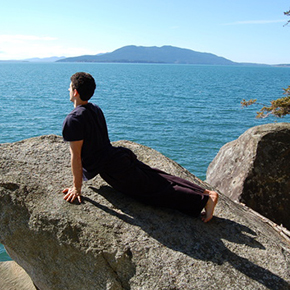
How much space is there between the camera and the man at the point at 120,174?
488 centimetres

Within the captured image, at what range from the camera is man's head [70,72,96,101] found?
15.5ft

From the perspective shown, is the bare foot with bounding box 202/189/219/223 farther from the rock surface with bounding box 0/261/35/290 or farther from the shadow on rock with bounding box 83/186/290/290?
the rock surface with bounding box 0/261/35/290

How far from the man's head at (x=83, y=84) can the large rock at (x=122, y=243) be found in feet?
5.04

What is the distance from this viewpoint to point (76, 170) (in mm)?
4855

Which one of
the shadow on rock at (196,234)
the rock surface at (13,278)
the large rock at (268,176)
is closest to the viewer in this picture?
the shadow on rock at (196,234)

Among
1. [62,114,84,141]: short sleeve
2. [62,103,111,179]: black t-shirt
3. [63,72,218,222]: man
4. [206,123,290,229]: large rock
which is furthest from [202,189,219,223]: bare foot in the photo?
[206,123,290,229]: large rock

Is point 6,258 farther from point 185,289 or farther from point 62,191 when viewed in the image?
point 185,289

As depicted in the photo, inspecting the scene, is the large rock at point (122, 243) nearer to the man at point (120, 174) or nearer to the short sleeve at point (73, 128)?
the man at point (120, 174)

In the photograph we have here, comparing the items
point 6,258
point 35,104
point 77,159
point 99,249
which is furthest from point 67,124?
point 35,104

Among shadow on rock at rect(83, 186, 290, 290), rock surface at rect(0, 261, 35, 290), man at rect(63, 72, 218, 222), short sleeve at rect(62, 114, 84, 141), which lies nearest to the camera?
shadow on rock at rect(83, 186, 290, 290)

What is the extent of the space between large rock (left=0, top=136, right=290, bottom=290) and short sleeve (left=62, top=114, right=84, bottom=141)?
975mm

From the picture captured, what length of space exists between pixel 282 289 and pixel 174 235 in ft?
4.71

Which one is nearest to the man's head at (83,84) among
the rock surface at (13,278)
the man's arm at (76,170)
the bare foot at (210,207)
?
the man's arm at (76,170)

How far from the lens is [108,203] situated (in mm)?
5098
